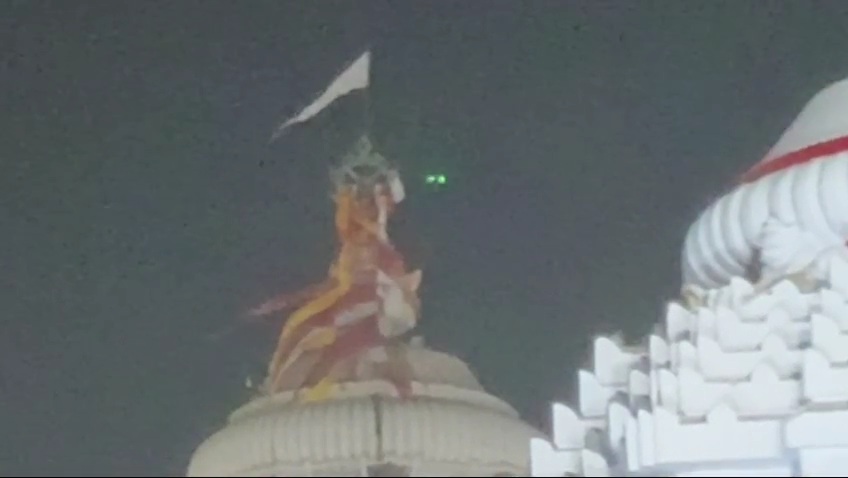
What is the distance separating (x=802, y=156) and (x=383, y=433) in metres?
0.30

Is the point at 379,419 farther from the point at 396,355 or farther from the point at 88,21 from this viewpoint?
the point at 88,21

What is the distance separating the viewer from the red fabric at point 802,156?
86 cm

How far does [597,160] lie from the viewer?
1.23 meters

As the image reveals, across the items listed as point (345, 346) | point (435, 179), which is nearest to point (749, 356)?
point (345, 346)

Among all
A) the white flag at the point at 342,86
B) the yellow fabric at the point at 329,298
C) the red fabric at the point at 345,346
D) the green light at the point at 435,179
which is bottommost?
the red fabric at the point at 345,346

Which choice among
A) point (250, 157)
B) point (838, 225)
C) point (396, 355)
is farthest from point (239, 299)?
point (838, 225)

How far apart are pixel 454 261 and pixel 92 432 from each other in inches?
12.5

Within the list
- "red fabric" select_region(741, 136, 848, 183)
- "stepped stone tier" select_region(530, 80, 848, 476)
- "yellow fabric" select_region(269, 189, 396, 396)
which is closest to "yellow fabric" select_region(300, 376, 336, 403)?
"yellow fabric" select_region(269, 189, 396, 396)

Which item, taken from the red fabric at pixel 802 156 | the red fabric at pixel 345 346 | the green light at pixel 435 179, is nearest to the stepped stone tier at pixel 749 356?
the red fabric at pixel 802 156

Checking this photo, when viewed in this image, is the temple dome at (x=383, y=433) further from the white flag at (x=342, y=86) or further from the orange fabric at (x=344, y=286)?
the white flag at (x=342, y=86)

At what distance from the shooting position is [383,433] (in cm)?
82

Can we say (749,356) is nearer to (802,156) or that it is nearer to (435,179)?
(802,156)

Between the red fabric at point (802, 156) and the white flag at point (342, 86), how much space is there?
1.36 feet

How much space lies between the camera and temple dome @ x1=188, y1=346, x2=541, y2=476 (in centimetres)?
63
